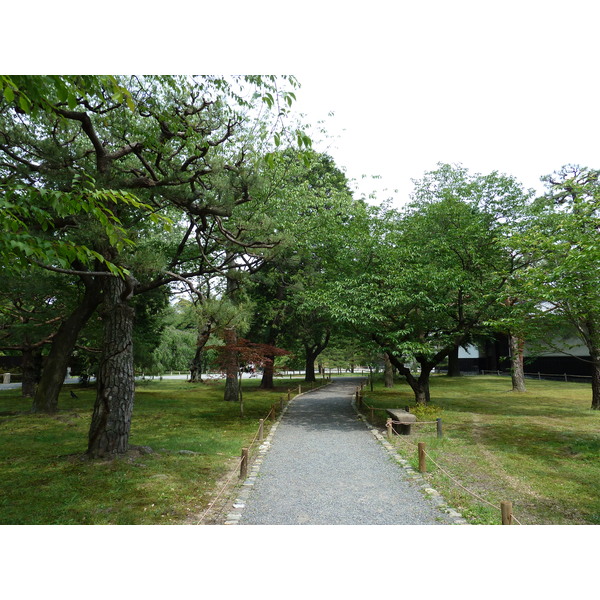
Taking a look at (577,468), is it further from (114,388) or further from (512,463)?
(114,388)

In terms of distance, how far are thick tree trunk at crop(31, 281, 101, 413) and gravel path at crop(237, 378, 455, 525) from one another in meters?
8.31

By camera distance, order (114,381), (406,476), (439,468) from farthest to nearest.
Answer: (114,381), (406,476), (439,468)

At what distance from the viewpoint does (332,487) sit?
6.12 m

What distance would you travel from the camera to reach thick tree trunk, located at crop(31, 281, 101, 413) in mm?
13328

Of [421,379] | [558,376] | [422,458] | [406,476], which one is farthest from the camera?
[558,376]

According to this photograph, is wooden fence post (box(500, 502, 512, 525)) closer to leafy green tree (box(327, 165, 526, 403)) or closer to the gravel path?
the gravel path

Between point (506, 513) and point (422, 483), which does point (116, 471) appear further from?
point (506, 513)

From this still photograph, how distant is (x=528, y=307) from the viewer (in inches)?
392

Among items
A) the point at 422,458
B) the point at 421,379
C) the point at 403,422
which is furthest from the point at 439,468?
the point at 421,379

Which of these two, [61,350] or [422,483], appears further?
[61,350]

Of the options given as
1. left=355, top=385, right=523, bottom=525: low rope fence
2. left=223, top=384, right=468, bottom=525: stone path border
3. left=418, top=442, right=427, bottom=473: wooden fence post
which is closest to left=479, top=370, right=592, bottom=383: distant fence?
left=355, top=385, right=523, bottom=525: low rope fence

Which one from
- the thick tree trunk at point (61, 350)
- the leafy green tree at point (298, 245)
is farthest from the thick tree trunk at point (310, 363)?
the thick tree trunk at point (61, 350)

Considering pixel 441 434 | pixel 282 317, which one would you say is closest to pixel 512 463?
pixel 441 434

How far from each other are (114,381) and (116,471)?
1.58 meters
